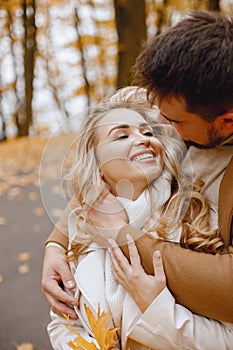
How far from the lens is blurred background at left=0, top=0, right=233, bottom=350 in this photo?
366cm

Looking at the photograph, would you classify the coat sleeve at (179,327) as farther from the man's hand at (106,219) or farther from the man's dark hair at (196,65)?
the man's dark hair at (196,65)

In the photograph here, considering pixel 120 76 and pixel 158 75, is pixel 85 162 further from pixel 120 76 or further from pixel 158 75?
pixel 120 76

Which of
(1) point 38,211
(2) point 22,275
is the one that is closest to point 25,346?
(2) point 22,275

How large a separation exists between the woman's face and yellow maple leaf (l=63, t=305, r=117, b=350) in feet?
1.32

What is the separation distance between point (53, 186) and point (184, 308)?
652 mm

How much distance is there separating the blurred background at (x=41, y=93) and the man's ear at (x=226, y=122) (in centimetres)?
49

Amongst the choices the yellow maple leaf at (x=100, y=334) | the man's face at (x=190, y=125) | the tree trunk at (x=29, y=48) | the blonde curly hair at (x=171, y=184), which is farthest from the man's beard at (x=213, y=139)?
the tree trunk at (x=29, y=48)

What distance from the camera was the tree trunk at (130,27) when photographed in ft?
23.2

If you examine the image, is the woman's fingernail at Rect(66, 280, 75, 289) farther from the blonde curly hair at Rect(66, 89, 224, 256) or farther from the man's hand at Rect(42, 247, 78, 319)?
the blonde curly hair at Rect(66, 89, 224, 256)

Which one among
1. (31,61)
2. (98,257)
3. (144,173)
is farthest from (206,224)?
(31,61)

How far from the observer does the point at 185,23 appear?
5.64ft

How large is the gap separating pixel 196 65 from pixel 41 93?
1380 centimetres

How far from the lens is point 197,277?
1.67 m

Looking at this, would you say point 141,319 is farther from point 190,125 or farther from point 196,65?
point 196,65
